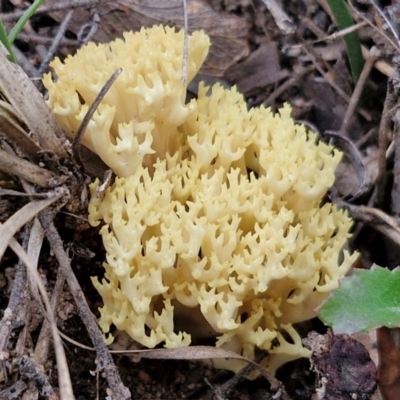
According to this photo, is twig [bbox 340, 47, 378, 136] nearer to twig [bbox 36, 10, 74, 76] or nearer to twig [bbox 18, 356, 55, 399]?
twig [bbox 36, 10, 74, 76]

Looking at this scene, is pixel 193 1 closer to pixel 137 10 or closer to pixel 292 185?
pixel 137 10

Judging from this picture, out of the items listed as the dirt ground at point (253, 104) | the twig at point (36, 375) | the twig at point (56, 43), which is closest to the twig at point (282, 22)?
the dirt ground at point (253, 104)

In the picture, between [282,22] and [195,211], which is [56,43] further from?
[195,211]

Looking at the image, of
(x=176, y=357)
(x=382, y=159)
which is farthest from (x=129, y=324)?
(x=382, y=159)

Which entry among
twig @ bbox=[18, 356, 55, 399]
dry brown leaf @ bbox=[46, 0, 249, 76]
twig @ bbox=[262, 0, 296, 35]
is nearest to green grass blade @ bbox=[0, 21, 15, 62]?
dry brown leaf @ bbox=[46, 0, 249, 76]

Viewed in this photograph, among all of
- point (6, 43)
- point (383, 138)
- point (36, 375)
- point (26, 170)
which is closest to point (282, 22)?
point (383, 138)

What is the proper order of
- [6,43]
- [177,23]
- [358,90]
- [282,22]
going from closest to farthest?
[6,43], [282,22], [358,90], [177,23]

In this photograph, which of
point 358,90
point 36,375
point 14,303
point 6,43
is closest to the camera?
point 36,375
